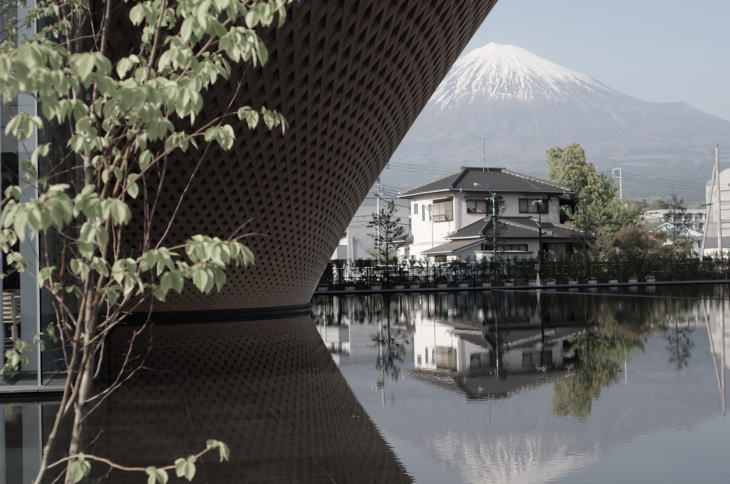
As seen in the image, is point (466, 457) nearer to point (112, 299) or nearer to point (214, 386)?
point (112, 299)

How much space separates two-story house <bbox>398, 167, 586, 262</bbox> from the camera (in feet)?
156

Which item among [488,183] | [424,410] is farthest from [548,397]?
[488,183]

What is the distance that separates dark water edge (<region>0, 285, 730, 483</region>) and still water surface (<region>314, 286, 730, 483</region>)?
2cm

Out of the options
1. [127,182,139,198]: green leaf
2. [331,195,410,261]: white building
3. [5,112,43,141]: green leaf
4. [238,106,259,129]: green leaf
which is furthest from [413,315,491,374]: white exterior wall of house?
[331,195,410,261]: white building

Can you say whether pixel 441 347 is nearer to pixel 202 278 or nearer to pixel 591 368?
pixel 591 368

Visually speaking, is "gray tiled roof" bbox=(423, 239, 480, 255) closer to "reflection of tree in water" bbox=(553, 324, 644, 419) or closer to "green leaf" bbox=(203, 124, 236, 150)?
"reflection of tree in water" bbox=(553, 324, 644, 419)

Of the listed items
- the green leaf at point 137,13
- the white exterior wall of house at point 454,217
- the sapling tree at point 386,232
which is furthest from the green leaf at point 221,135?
the white exterior wall of house at point 454,217

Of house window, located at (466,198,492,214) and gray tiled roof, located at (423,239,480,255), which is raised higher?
house window, located at (466,198,492,214)

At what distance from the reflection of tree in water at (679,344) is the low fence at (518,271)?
2344 cm

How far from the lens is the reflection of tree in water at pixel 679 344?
11.0 meters

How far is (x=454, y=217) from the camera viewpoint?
4978cm

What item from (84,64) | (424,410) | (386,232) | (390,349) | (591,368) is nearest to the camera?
(84,64)

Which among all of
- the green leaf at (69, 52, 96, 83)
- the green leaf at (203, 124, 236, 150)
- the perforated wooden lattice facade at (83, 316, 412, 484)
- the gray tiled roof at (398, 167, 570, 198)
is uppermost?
the gray tiled roof at (398, 167, 570, 198)

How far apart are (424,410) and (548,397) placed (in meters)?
1.32
